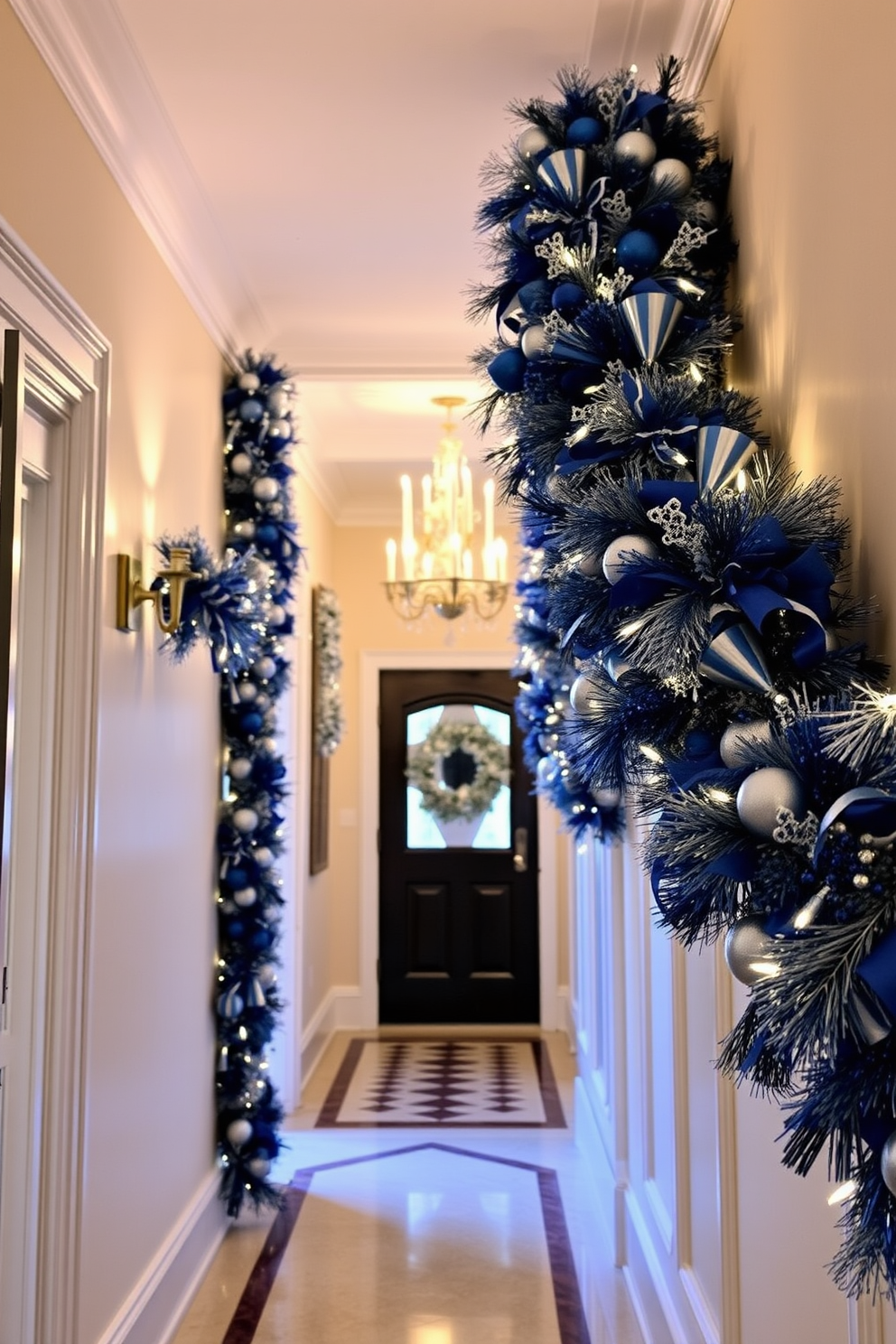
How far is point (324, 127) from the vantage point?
2910 mm

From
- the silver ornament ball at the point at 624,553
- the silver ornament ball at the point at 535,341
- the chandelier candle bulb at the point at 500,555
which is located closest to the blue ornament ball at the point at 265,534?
the chandelier candle bulb at the point at 500,555

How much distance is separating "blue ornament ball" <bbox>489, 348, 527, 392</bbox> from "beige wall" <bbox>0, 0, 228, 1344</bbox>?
0.89 metres

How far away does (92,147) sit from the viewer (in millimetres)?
2588

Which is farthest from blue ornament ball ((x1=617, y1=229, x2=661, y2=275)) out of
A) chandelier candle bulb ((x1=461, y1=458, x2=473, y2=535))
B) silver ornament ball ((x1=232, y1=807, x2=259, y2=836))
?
chandelier candle bulb ((x1=461, y1=458, x2=473, y2=535))

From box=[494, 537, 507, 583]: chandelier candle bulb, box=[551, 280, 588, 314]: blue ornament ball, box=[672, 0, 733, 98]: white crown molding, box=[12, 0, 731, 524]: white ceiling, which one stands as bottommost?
box=[551, 280, 588, 314]: blue ornament ball

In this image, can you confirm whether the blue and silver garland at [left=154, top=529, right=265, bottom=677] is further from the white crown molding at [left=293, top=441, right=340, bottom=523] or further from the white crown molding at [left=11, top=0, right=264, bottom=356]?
the white crown molding at [left=293, top=441, right=340, bottom=523]

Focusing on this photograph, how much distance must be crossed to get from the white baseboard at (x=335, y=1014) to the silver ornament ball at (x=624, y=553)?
17.6 feet

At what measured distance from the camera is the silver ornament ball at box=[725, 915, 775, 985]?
1.07 m

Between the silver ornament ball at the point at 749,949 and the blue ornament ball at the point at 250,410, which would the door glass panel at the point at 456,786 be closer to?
the blue ornament ball at the point at 250,410

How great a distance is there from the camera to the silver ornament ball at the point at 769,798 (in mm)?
1035

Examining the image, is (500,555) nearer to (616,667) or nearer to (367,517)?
(367,517)

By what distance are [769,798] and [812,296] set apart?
0.75 m

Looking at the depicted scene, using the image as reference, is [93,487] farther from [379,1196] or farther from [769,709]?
[379,1196]

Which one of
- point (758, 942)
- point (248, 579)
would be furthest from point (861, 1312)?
point (248, 579)
